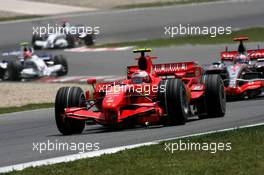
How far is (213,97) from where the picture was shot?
52.7 feet

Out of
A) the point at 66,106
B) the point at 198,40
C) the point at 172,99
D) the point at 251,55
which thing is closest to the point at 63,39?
the point at 198,40

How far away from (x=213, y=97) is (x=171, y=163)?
6.03 metres

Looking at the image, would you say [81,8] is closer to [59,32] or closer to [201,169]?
[59,32]

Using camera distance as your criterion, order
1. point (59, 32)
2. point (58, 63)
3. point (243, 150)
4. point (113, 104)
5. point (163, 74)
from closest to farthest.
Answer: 1. point (243, 150)
2. point (113, 104)
3. point (163, 74)
4. point (58, 63)
5. point (59, 32)

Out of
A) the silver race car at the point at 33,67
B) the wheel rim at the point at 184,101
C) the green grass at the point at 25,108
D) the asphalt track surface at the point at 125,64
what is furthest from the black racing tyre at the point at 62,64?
the wheel rim at the point at 184,101

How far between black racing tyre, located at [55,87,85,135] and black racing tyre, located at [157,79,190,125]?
1.49 m

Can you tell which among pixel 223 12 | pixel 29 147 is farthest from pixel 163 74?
pixel 223 12

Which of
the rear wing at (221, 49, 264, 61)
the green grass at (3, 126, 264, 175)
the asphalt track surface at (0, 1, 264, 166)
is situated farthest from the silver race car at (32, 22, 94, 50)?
the green grass at (3, 126, 264, 175)

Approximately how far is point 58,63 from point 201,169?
75.3ft

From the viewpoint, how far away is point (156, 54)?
1356 inches

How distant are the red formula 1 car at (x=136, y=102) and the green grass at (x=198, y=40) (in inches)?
781

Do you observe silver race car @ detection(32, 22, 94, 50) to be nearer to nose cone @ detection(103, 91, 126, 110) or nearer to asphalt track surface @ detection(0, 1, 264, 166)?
asphalt track surface @ detection(0, 1, 264, 166)

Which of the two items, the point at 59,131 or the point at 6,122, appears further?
the point at 6,122

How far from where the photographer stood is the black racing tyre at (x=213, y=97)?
16078mm
